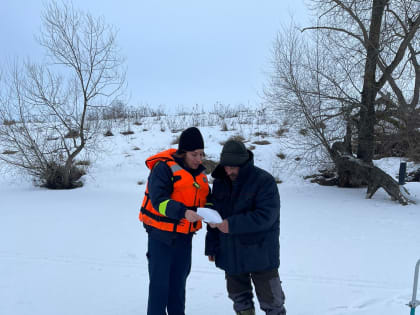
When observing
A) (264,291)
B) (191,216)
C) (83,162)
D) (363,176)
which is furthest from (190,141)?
(83,162)

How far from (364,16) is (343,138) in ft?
9.92

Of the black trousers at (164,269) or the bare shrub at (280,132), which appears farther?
the bare shrub at (280,132)

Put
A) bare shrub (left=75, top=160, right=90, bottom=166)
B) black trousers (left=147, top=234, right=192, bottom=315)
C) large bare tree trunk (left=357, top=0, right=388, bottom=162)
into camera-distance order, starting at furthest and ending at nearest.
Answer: bare shrub (left=75, top=160, right=90, bottom=166)
large bare tree trunk (left=357, top=0, right=388, bottom=162)
black trousers (left=147, top=234, right=192, bottom=315)

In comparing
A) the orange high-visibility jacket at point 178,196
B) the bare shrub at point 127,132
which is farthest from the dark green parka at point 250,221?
the bare shrub at point 127,132

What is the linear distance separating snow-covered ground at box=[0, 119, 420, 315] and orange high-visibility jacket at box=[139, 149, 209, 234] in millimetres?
1236

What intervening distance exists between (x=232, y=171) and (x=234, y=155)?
15 centimetres

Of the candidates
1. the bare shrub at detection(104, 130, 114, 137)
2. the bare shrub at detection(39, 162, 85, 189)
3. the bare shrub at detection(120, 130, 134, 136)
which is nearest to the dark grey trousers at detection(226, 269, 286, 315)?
the bare shrub at detection(39, 162, 85, 189)

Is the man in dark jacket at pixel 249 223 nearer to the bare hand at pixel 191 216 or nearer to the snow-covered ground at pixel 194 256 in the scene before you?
the bare hand at pixel 191 216

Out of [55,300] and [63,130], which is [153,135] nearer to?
[63,130]

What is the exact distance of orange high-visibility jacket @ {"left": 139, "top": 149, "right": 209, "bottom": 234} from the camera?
2365 mm

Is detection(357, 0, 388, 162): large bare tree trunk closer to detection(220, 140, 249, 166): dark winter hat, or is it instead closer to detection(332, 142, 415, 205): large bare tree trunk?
detection(332, 142, 415, 205): large bare tree trunk

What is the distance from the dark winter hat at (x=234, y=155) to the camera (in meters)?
2.28

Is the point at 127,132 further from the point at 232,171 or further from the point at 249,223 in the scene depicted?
the point at 249,223

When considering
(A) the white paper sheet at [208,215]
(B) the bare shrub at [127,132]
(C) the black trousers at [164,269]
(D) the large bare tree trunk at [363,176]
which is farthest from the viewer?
(B) the bare shrub at [127,132]
